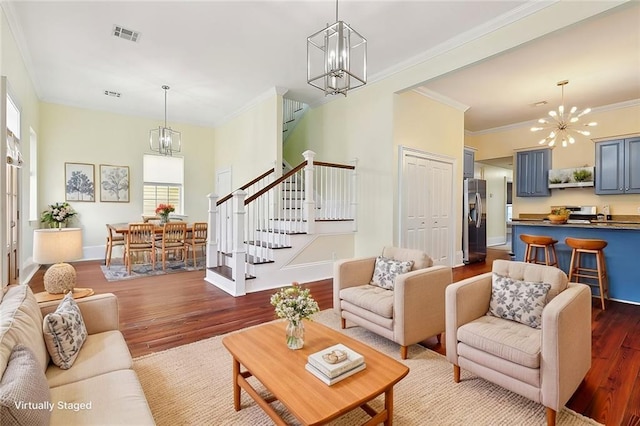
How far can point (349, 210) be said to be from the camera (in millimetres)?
5680

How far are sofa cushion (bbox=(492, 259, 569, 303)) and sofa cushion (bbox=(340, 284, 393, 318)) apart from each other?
0.90m

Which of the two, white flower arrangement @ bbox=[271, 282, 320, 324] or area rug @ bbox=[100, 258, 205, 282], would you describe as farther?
area rug @ bbox=[100, 258, 205, 282]

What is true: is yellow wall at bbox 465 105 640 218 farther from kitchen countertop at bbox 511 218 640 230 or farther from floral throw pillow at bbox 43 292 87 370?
floral throw pillow at bbox 43 292 87 370

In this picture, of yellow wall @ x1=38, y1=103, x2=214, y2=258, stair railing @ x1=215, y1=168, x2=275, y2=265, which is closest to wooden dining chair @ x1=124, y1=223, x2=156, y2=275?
stair railing @ x1=215, y1=168, x2=275, y2=265

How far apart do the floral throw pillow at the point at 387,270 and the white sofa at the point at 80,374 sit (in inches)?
84.4

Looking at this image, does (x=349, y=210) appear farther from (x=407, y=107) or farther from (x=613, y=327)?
(x=613, y=327)

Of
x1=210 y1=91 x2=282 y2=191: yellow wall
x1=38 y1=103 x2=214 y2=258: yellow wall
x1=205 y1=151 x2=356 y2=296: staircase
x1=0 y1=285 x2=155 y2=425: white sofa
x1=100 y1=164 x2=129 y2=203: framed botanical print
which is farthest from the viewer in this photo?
x1=100 y1=164 x2=129 y2=203: framed botanical print

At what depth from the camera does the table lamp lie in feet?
7.49

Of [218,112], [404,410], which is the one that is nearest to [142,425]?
[404,410]

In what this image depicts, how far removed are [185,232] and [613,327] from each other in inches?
245

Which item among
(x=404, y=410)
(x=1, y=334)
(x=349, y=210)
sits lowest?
(x=404, y=410)

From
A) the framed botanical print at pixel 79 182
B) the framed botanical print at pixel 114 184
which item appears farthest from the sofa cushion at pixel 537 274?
the framed botanical print at pixel 79 182

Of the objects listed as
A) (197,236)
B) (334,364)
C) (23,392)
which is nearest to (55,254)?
(23,392)

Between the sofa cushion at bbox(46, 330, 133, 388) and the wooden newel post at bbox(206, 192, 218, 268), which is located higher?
the wooden newel post at bbox(206, 192, 218, 268)
